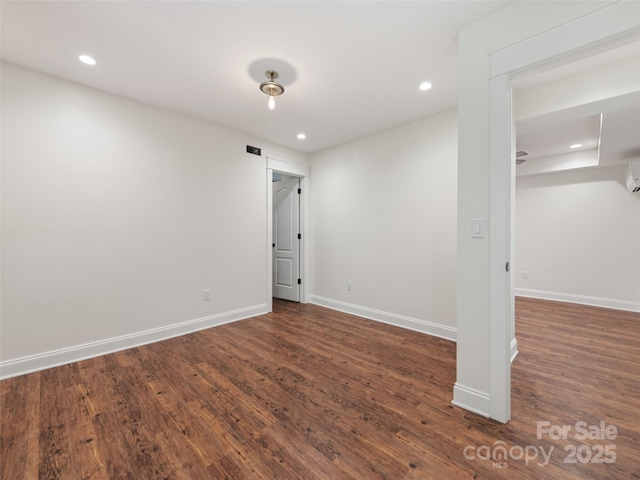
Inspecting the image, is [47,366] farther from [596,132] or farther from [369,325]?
[596,132]

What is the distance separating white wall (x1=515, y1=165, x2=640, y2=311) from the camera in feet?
13.9

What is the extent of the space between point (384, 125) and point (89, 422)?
411 cm

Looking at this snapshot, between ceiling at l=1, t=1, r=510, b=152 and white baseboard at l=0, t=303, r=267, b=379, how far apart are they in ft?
8.61

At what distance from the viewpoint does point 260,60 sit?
2.20 metres

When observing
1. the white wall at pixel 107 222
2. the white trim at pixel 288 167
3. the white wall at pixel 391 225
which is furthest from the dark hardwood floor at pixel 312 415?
the white trim at pixel 288 167

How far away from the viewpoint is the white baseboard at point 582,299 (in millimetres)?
4211

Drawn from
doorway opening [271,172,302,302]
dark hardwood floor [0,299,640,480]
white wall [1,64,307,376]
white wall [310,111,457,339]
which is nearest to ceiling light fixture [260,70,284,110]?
white wall [1,64,307,376]

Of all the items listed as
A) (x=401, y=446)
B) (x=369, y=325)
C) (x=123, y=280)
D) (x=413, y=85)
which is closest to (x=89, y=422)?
(x=123, y=280)

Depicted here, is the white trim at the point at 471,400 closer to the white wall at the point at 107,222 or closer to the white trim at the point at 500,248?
the white trim at the point at 500,248

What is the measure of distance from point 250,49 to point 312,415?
2791mm

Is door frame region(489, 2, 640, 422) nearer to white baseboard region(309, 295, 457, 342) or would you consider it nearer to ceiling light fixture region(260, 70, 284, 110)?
white baseboard region(309, 295, 457, 342)

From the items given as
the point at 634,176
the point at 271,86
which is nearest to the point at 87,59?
the point at 271,86

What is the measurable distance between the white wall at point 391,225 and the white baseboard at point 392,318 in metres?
0.01

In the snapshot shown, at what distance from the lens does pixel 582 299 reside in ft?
15.1
